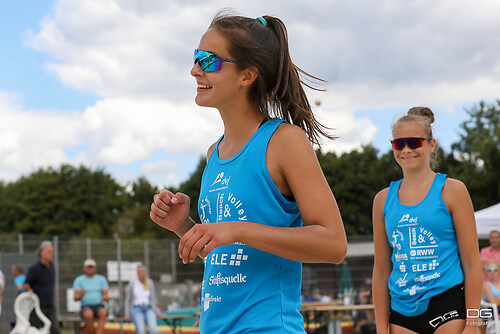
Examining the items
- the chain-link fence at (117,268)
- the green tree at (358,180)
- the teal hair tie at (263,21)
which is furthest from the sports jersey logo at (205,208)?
the green tree at (358,180)

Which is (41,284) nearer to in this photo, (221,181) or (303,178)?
(221,181)

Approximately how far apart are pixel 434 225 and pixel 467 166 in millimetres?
43737

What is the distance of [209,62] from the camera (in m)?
2.18

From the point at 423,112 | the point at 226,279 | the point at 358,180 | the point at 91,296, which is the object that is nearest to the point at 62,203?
the point at 358,180

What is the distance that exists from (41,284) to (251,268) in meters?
11.0

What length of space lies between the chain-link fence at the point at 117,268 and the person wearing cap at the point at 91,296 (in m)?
3.26

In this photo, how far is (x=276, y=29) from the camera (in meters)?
2.27

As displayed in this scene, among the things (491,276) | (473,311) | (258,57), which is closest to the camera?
(258,57)

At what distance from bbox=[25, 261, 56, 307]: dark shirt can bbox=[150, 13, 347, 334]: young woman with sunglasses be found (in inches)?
419

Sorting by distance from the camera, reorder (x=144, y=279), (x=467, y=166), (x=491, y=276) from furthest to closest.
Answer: (x=467, y=166), (x=144, y=279), (x=491, y=276)

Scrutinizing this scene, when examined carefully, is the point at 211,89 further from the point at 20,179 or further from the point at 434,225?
the point at 20,179

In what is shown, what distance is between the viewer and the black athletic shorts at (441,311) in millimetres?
3254

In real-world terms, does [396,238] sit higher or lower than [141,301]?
higher

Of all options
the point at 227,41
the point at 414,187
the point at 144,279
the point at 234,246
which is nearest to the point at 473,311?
the point at 414,187
